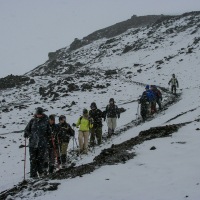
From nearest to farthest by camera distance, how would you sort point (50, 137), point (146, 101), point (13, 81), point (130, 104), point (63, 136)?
point (50, 137), point (63, 136), point (146, 101), point (130, 104), point (13, 81)

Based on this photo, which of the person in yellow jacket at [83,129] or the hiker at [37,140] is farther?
the person in yellow jacket at [83,129]

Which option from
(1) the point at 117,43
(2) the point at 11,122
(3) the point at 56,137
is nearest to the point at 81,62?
(1) the point at 117,43

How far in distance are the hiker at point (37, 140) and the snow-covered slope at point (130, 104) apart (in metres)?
1.02

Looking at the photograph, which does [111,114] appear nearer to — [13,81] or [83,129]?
[83,129]

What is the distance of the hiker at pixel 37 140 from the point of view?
10852 millimetres

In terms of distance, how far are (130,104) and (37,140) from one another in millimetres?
17641

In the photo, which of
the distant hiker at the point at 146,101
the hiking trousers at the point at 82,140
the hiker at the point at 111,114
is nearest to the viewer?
the hiking trousers at the point at 82,140

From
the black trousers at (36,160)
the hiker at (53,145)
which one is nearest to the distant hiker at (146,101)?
the hiker at (53,145)

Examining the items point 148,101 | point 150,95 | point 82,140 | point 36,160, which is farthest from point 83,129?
point 150,95

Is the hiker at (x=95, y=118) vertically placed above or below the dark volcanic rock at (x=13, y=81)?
below

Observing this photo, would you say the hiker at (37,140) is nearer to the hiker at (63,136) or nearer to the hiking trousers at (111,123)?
the hiker at (63,136)

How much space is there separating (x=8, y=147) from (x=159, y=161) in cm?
1253

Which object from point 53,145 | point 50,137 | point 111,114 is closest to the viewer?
point 53,145

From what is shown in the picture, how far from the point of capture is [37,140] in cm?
1084
